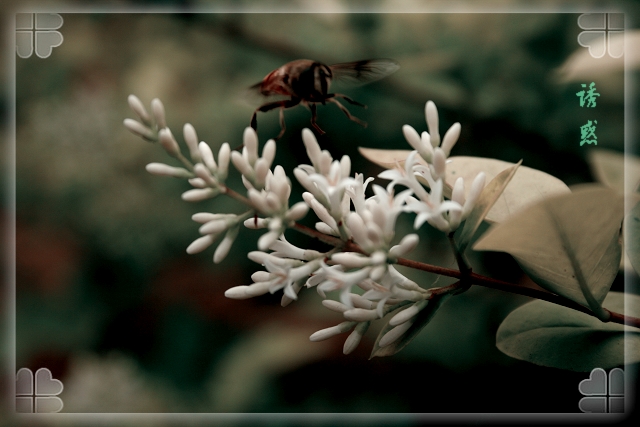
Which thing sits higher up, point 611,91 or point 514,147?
point 611,91

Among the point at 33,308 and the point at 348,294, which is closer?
the point at 348,294

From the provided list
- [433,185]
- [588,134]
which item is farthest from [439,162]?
[588,134]

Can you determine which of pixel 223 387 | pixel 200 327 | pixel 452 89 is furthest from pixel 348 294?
pixel 200 327

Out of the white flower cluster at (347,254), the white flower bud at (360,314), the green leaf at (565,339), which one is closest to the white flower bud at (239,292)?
the white flower cluster at (347,254)

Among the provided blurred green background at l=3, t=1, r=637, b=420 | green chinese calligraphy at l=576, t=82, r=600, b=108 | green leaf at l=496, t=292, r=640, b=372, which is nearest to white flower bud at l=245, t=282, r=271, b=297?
green leaf at l=496, t=292, r=640, b=372

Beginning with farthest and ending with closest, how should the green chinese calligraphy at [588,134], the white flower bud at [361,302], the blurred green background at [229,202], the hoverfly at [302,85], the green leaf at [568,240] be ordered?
the blurred green background at [229,202], the green chinese calligraphy at [588,134], the hoverfly at [302,85], the white flower bud at [361,302], the green leaf at [568,240]

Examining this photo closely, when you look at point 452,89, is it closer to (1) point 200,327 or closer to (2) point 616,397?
(2) point 616,397

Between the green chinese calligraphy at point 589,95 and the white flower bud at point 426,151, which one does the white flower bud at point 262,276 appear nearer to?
the white flower bud at point 426,151
